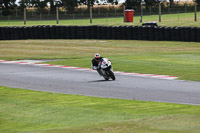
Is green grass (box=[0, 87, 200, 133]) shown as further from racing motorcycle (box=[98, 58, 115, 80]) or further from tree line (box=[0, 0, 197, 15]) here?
tree line (box=[0, 0, 197, 15])

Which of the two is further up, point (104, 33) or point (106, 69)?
point (104, 33)

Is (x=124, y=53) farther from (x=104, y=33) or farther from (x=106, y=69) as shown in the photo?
(x=106, y=69)

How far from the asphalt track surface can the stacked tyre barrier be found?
17.8m

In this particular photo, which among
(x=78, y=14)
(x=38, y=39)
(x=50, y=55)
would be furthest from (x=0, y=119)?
(x=78, y=14)

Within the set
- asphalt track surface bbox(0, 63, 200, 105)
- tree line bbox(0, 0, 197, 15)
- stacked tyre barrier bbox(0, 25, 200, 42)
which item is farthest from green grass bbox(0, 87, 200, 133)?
tree line bbox(0, 0, 197, 15)

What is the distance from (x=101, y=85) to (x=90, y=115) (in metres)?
6.86

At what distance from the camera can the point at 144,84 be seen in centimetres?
2005

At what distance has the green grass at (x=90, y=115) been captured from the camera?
36.6ft

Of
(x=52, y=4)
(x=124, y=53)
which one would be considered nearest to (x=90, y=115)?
(x=124, y=53)

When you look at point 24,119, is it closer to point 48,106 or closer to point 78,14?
point 48,106

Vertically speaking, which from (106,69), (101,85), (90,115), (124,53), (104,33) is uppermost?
(104,33)

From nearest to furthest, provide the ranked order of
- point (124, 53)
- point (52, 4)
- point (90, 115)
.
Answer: point (90, 115) → point (124, 53) → point (52, 4)

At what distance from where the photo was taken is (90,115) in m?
13.1

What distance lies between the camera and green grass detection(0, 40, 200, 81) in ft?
84.4
